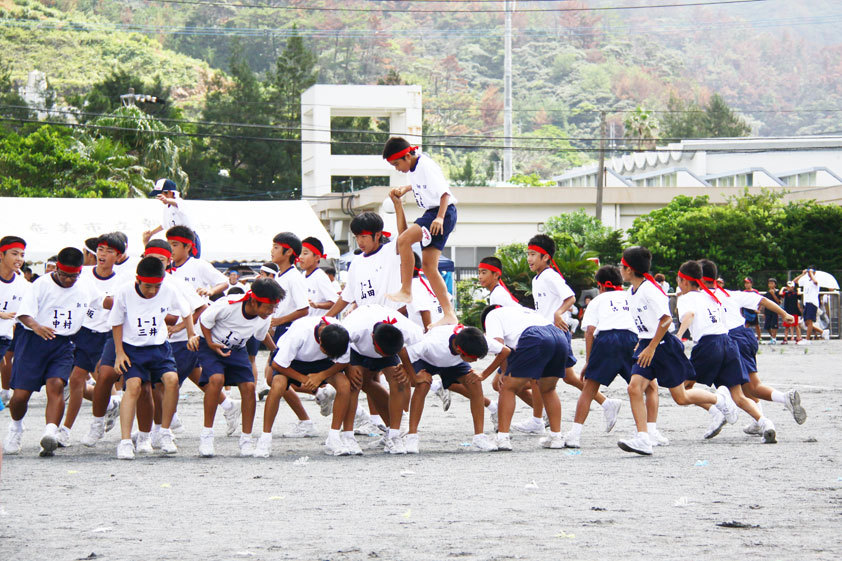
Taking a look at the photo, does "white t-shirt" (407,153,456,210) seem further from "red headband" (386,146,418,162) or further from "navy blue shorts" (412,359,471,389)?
"navy blue shorts" (412,359,471,389)

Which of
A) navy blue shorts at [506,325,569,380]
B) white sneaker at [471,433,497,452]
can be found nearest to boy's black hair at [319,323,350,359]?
white sneaker at [471,433,497,452]

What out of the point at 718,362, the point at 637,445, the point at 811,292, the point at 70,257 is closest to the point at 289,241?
the point at 70,257

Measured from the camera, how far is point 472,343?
9734mm

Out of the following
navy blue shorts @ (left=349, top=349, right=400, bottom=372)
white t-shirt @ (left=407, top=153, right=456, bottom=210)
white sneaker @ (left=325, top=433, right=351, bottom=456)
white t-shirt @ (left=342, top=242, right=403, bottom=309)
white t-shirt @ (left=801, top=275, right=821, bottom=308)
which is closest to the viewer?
white sneaker @ (left=325, top=433, right=351, bottom=456)

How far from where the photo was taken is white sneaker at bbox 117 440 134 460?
9523 millimetres

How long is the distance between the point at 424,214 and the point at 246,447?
2.79 m

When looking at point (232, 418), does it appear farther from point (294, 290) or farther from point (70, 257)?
point (70, 257)

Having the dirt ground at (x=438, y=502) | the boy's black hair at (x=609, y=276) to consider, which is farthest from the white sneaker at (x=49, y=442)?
the boy's black hair at (x=609, y=276)

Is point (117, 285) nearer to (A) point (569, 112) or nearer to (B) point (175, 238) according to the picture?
(B) point (175, 238)

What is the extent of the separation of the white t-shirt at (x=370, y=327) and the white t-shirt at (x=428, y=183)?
44.3 inches

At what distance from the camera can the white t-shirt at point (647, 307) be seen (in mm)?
10047

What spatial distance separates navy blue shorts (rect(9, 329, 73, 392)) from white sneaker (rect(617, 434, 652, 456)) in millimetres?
5149

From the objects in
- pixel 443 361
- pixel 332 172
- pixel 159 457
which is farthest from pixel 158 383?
pixel 332 172

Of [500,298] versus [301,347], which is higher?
[500,298]
